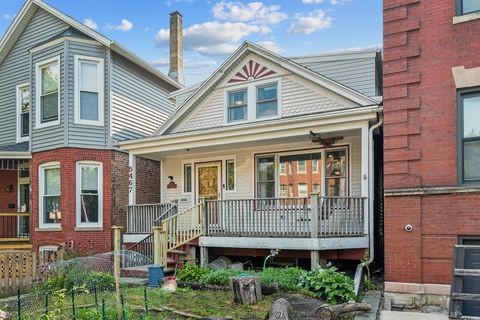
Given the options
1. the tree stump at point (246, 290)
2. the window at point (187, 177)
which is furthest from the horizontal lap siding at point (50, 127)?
the tree stump at point (246, 290)

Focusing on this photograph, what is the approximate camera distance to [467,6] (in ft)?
25.5

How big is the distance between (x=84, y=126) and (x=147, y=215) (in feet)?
12.5

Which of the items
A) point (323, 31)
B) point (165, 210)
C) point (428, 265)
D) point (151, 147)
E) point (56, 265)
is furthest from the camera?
point (323, 31)

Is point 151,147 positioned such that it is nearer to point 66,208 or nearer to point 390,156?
point 66,208

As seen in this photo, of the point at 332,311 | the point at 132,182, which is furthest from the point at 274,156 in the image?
the point at 332,311

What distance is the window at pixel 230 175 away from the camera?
13.8 meters

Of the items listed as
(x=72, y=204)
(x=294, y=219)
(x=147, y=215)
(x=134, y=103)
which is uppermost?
(x=134, y=103)

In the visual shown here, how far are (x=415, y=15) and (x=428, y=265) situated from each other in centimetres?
470

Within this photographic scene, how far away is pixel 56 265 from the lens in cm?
984

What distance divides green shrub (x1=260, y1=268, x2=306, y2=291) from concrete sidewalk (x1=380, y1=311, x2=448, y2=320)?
1865 millimetres

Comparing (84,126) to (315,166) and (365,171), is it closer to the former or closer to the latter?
(315,166)

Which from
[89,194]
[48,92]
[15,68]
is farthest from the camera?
[15,68]

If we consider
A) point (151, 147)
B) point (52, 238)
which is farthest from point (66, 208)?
point (151, 147)

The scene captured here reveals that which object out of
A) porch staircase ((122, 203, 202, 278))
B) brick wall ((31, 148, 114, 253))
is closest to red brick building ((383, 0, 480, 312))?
porch staircase ((122, 203, 202, 278))
